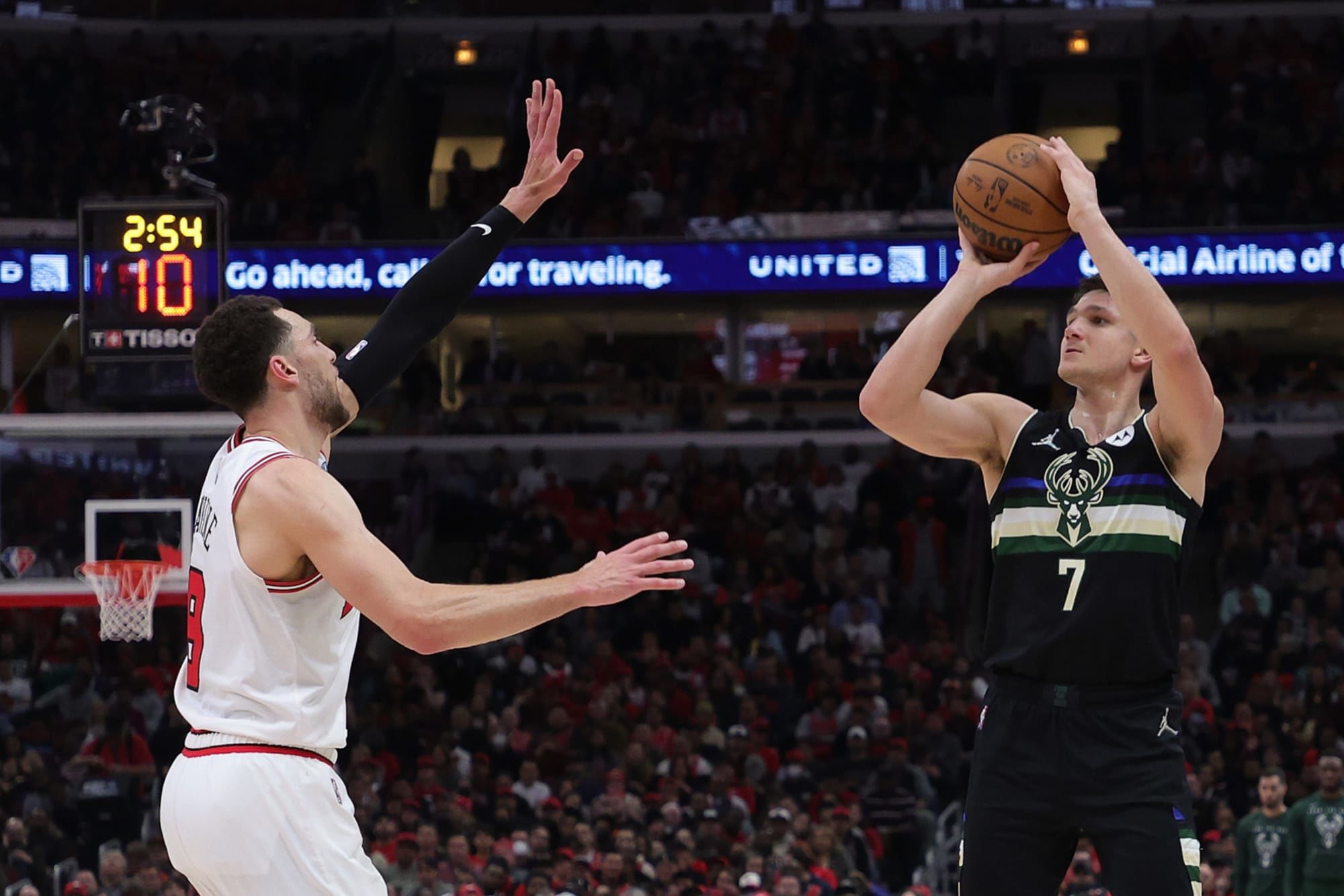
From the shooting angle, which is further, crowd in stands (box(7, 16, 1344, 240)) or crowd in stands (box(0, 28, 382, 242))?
crowd in stands (box(0, 28, 382, 242))

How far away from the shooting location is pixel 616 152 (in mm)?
21234

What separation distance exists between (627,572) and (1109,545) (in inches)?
63.4

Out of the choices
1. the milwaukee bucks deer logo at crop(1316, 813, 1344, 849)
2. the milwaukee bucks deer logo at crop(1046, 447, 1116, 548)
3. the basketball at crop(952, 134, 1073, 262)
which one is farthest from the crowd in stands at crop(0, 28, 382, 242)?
the milwaukee bucks deer logo at crop(1046, 447, 1116, 548)

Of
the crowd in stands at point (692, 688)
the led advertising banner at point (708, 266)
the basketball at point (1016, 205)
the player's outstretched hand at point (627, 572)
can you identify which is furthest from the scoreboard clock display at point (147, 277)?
the player's outstretched hand at point (627, 572)

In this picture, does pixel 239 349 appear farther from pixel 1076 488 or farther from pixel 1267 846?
pixel 1267 846

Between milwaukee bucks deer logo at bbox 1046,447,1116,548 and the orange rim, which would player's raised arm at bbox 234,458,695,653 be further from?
the orange rim

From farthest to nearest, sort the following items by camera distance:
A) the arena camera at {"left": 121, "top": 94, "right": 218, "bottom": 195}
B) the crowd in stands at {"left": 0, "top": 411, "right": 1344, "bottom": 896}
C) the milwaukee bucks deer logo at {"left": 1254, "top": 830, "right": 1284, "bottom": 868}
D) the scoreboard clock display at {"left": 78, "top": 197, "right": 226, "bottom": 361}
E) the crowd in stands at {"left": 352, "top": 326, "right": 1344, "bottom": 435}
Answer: the crowd in stands at {"left": 352, "top": 326, "right": 1344, "bottom": 435} → the crowd in stands at {"left": 0, "top": 411, "right": 1344, "bottom": 896} → the milwaukee bucks deer logo at {"left": 1254, "top": 830, "right": 1284, "bottom": 868} → the arena camera at {"left": 121, "top": 94, "right": 218, "bottom": 195} → the scoreboard clock display at {"left": 78, "top": 197, "right": 226, "bottom": 361}

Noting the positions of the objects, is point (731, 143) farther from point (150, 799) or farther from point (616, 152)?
point (150, 799)

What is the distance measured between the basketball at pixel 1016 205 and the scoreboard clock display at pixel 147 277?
6.71m

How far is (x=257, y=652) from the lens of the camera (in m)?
3.88

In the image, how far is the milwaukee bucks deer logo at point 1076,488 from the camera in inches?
186

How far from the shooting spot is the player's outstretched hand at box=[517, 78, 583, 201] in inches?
203

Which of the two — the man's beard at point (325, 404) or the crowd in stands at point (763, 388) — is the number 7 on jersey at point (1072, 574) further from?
the crowd in stands at point (763, 388)

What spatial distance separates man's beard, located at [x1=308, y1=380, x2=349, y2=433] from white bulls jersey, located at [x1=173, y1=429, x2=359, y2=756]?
19cm
